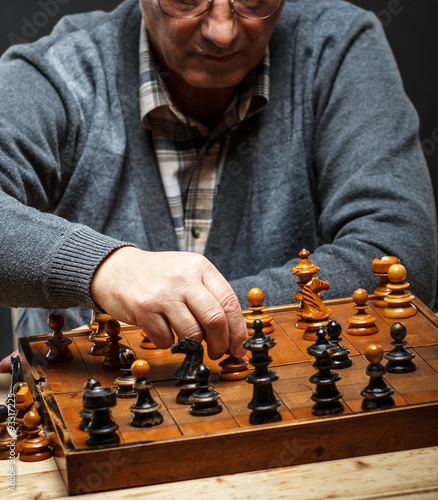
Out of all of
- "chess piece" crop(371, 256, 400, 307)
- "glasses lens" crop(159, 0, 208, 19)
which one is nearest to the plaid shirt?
"glasses lens" crop(159, 0, 208, 19)

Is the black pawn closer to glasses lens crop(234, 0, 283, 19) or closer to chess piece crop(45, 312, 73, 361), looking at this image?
chess piece crop(45, 312, 73, 361)

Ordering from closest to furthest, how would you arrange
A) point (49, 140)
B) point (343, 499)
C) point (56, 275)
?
point (343, 499) → point (56, 275) → point (49, 140)

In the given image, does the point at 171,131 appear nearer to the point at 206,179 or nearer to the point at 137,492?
the point at 206,179

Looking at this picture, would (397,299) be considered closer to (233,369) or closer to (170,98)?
(233,369)

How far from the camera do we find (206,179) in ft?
6.73

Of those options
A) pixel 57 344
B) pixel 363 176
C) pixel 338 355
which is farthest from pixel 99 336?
pixel 363 176

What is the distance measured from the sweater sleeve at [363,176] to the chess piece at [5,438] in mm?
685

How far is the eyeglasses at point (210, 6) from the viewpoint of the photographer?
1.68m

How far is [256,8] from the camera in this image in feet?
5.63

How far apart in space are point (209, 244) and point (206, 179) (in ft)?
0.63

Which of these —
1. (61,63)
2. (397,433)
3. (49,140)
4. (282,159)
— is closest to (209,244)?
(282,159)

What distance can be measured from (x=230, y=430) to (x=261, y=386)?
8cm

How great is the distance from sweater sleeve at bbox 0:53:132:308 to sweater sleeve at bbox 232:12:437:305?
461mm

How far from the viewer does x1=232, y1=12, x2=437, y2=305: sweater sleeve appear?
65.9 inches
